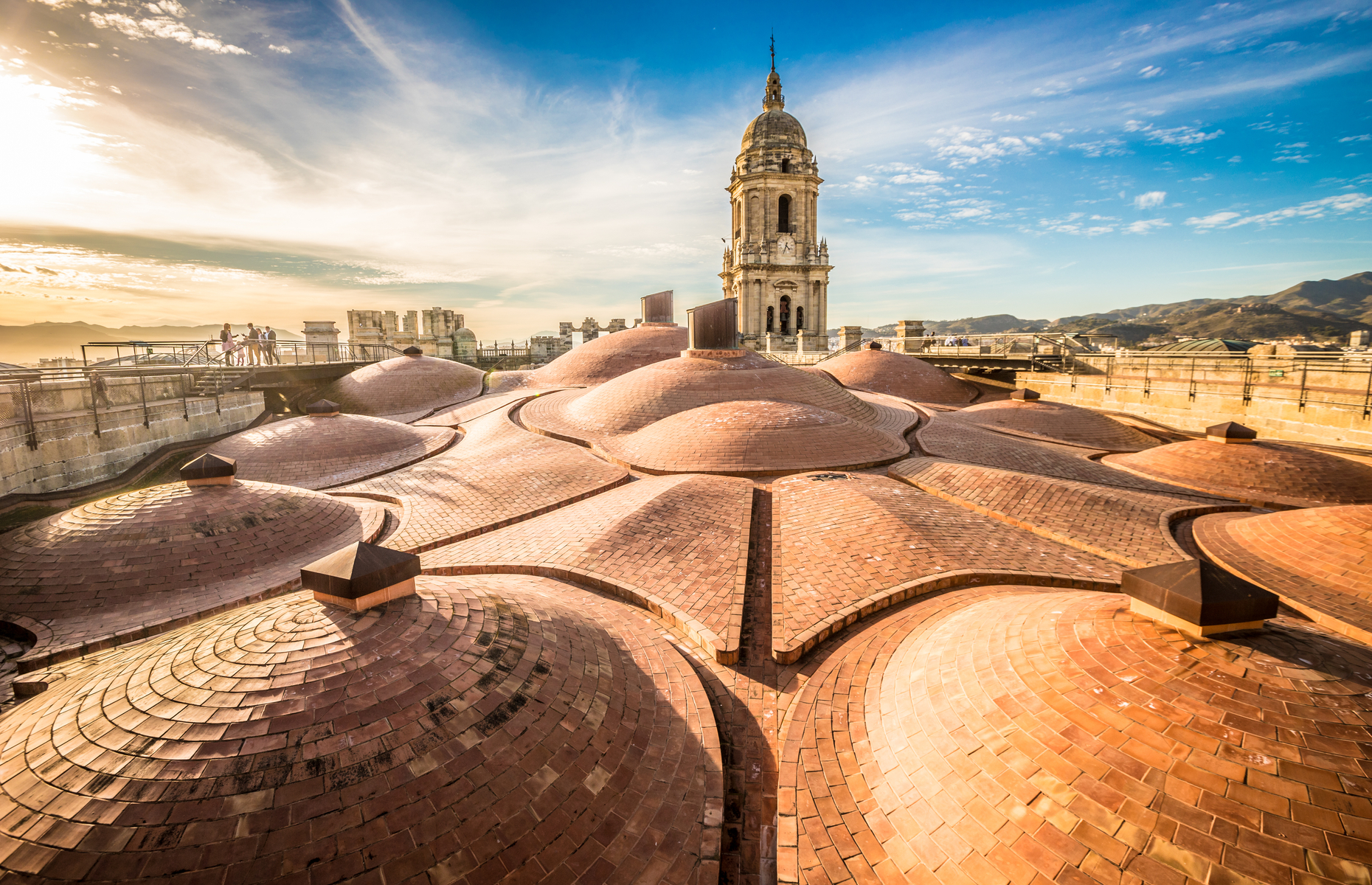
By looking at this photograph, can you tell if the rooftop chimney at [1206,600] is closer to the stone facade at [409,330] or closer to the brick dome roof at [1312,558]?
the brick dome roof at [1312,558]

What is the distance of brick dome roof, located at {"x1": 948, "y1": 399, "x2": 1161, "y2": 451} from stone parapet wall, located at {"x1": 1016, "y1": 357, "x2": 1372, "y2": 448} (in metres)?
1.70

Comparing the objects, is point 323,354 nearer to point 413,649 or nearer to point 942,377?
point 413,649

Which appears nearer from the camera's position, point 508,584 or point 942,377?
point 508,584

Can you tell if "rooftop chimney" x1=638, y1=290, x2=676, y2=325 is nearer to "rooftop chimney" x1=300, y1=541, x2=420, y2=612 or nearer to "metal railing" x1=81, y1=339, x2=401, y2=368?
"metal railing" x1=81, y1=339, x2=401, y2=368

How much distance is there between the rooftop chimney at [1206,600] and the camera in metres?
4.51

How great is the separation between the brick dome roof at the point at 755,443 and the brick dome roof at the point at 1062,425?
22.7ft

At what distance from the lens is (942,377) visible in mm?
28828

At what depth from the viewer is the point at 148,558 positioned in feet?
27.7

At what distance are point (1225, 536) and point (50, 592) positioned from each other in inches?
745

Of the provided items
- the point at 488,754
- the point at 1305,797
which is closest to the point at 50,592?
the point at 488,754

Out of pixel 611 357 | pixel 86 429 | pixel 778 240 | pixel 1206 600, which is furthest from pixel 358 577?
pixel 778 240

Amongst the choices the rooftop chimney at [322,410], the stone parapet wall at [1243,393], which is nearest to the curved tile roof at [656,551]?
the rooftop chimney at [322,410]

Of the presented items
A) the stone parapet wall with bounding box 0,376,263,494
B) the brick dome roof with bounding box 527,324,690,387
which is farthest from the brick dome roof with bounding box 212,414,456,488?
the brick dome roof with bounding box 527,324,690,387

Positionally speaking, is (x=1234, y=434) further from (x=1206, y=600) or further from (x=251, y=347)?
(x=251, y=347)
